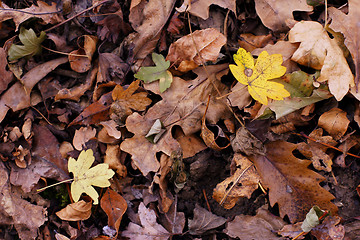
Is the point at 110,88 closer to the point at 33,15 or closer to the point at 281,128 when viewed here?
the point at 33,15

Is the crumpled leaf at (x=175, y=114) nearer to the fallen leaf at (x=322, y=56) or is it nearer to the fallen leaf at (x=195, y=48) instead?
the fallen leaf at (x=195, y=48)

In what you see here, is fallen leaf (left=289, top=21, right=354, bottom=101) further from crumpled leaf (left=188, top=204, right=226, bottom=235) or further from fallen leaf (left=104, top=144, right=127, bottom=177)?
fallen leaf (left=104, top=144, right=127, bottom=177)

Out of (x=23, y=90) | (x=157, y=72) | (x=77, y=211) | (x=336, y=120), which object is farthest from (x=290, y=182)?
(x=23, y=90)

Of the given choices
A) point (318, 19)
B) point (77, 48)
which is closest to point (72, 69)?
point (77, 48)

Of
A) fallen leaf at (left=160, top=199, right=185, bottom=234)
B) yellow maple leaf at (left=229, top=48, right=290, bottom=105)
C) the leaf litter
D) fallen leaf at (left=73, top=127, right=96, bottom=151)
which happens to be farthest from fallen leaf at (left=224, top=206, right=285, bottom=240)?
fallen leaf at (left=73, top=127, right=96, bottom=151)

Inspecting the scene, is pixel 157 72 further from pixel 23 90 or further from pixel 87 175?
pixel 23 90
